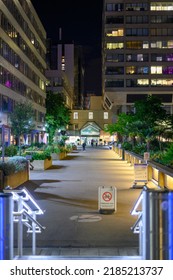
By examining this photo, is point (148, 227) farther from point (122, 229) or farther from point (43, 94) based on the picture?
point (43, 94)

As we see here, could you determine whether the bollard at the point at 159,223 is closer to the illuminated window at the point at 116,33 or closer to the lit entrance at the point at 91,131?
the lit entrance at the point at 91,131

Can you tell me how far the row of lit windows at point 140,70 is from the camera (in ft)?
354

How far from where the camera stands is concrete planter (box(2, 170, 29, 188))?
1716 cm

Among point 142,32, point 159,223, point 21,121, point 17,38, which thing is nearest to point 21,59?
point 17,38

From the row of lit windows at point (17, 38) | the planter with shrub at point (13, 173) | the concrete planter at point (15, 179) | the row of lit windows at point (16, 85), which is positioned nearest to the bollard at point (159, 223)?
the planter with shrub at point (13, 173)

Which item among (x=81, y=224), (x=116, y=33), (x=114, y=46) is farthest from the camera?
(x=114, y=46)

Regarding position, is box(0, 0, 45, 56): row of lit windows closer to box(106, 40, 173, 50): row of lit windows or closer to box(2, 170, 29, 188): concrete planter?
box(106, 40, 173, 50): row of lit windows

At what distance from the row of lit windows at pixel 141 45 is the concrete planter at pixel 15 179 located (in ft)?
299

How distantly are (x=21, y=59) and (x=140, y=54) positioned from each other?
162 feet

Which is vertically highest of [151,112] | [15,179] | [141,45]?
[141,45]

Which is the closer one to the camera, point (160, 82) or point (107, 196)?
point (107, 196)

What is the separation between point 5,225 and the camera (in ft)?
19.7

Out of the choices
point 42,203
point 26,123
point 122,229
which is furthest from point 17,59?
point 122,229

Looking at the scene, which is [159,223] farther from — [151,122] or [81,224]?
[151,122]
